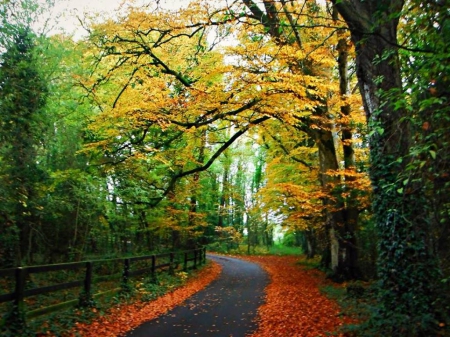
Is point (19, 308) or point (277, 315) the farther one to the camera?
point (277, 315)

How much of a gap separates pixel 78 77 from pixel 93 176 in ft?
12.6

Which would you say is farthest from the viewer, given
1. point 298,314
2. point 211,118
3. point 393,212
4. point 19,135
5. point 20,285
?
point 211,118

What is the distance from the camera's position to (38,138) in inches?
403

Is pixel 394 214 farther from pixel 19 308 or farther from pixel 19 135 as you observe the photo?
pixel 19 135

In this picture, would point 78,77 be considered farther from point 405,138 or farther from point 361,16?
point 405,138

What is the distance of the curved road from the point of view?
21.6 feet

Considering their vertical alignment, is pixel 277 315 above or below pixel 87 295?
below

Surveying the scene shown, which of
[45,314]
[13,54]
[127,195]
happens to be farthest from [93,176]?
[45,314]

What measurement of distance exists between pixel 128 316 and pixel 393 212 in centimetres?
602

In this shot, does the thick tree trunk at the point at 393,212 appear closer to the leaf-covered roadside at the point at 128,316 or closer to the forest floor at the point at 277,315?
the forest floor at the point at 277,315

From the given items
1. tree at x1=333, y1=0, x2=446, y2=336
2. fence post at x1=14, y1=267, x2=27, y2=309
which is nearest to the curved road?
fence post at x1=14, y1=267, x2=27, y2=309

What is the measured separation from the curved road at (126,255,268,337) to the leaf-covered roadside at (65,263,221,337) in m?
0.27

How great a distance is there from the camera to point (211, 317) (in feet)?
25.8

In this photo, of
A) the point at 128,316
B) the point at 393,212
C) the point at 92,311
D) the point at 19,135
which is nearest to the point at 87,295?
the point at 92,311
